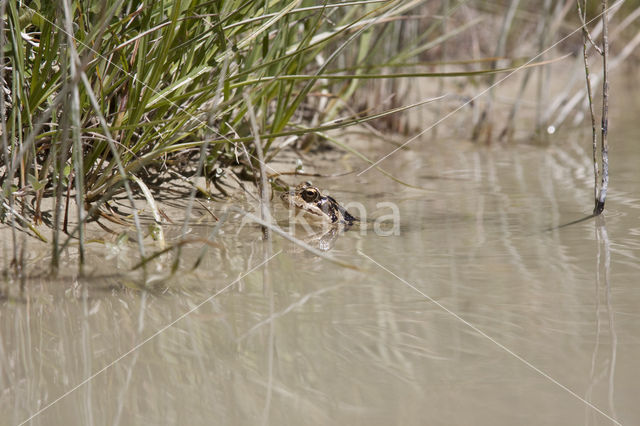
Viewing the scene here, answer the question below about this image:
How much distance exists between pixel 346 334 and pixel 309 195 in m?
1.29

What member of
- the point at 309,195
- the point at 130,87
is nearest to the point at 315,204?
the point at 309,195

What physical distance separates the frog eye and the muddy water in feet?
1.09

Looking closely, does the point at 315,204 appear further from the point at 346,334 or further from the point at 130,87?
the point at 346,334

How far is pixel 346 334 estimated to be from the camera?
1650 millimetres

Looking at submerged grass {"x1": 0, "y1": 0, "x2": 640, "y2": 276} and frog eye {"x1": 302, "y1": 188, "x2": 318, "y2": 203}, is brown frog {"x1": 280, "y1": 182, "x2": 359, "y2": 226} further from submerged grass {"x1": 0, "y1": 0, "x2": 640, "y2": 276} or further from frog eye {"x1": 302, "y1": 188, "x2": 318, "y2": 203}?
submerged grass {"x1": 0, "y1": 0, "x2": 640, "y2": 276}

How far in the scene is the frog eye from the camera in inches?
113

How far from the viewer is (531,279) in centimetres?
206

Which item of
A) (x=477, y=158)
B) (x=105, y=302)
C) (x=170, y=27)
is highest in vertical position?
(x=170, y=27)

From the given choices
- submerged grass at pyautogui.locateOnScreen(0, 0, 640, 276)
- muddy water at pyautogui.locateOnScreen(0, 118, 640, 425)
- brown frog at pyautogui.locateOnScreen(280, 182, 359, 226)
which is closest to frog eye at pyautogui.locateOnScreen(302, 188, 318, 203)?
brown frog at pyautogui.locateOnScreen(280, 182, 359, 226)

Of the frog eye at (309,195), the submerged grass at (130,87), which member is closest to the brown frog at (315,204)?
the frog eye at (309,195)

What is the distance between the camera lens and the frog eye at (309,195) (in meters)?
2.88

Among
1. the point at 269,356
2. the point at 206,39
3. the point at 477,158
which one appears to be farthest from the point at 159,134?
the point at 477,158

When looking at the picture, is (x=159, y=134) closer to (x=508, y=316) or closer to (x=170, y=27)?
(x=170, y=27)

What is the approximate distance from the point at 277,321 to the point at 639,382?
80 cm
